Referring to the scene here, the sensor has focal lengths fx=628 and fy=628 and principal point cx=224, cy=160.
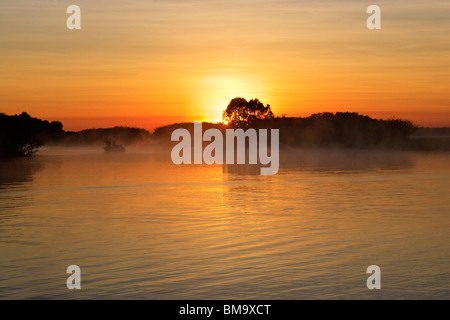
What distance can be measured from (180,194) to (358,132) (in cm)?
12425

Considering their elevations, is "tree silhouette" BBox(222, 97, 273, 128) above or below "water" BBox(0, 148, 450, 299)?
above

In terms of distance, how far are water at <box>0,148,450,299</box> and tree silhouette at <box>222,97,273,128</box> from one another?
13949cm

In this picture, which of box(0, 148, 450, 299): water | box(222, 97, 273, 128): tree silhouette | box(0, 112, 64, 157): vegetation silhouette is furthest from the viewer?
box(222, 97, 273, 128): tree silhouette

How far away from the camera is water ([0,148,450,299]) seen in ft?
49.4

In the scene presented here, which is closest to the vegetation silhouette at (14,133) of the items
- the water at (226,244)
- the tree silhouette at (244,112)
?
the water at (226,244)

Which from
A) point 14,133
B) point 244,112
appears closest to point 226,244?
point 14,133

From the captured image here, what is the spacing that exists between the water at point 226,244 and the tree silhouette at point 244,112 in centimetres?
13949

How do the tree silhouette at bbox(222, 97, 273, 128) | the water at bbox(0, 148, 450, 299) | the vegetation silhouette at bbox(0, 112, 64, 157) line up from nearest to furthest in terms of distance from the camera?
the water at bbox(0, 148, 450, 299) → the vegetation silhouette at bbox(0, 112, 64, 157) → the tree silhouette at bbox(222, 97, 273, 128)

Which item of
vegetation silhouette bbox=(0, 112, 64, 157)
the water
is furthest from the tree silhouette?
the water

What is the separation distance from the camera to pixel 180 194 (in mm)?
39812

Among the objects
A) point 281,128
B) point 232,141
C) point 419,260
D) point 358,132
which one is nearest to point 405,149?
point 358,132

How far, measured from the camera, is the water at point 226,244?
49.4ft

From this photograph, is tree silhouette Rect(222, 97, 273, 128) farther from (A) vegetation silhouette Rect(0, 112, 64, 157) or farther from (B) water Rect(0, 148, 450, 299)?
(B) water Rect(0, 148, 450, 299)
